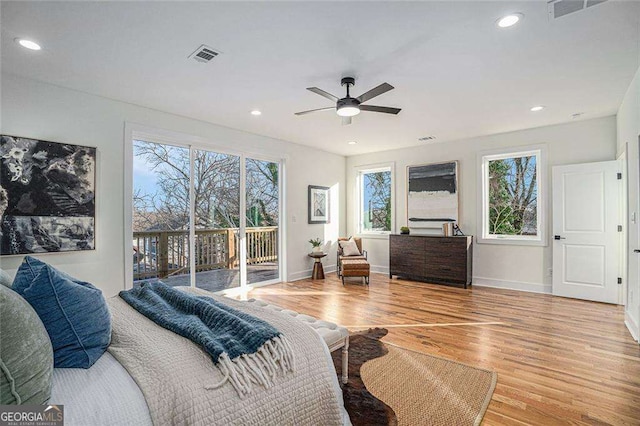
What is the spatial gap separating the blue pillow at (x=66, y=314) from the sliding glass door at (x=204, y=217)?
2.88 meters

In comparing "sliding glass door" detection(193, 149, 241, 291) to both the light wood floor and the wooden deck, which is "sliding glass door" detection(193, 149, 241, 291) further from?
the light wood floor

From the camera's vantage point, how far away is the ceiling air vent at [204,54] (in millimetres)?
2668

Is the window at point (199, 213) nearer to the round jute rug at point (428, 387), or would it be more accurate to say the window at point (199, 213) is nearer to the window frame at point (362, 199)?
the window frame at point (362, 199)

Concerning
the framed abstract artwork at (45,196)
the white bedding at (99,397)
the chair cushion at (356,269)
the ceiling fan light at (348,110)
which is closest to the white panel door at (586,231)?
the chair cushion at (356,269)

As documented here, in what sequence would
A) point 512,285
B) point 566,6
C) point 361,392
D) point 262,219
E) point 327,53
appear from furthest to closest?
point 262,219 → point 512,285 → point 327,53 → point 361,392 → point 566,6

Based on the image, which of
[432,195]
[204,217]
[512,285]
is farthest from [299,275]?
[512,285]

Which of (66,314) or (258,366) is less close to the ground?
(66,314)

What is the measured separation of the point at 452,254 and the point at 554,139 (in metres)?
2.36

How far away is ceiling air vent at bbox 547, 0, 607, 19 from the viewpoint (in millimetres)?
2076

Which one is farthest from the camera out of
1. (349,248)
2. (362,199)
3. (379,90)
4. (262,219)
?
(362,199)

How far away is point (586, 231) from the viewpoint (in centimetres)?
457

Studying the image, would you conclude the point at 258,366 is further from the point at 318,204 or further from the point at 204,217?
the point at 318,204

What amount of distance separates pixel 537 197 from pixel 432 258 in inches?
76.0

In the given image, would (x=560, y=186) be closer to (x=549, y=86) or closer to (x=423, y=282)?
(x=549, y=86)
